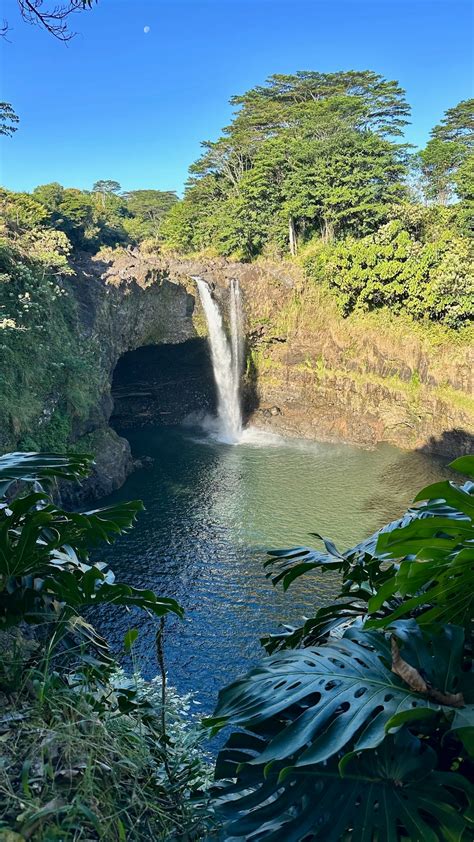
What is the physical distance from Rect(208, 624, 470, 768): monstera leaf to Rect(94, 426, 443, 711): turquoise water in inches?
199

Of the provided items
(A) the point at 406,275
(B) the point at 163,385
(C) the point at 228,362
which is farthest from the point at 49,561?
(B) the point at 163,385

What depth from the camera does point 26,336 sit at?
12.6 m

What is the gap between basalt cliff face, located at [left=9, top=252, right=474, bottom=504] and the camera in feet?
54.7

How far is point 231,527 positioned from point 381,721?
1139cm

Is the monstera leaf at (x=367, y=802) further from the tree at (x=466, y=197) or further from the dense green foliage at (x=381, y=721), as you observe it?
the tree at (x=466, y=197)

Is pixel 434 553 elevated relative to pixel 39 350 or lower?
lower

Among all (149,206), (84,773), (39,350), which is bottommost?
(84,773)

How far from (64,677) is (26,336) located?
11775mm

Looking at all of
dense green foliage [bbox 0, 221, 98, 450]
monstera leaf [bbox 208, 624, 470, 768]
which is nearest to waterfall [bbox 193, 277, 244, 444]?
dense green foliage [bbox 0, 221, 98, 450]

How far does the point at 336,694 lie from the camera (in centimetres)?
138

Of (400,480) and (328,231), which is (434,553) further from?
(328,231)

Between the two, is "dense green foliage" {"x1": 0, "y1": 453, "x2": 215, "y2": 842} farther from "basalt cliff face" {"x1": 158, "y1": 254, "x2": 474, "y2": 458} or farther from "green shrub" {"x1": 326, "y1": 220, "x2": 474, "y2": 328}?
"green shrub" {"x1": 326, "y1": 220, "x2": 474, "y2": 328}

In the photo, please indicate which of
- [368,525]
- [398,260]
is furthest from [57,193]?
[368,525]

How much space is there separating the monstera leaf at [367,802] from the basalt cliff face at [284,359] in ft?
45.1
